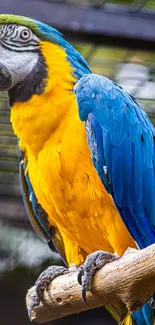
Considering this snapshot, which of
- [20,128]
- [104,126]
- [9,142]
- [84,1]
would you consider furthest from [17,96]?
[9,142]

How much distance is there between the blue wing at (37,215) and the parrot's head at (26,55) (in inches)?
9.1

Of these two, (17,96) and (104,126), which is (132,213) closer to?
(104,126)

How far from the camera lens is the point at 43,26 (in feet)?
7.52

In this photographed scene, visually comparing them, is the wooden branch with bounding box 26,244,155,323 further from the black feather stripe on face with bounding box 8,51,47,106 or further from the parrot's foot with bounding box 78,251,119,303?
the black feather stripe on face with bounding box 8,51,47,106

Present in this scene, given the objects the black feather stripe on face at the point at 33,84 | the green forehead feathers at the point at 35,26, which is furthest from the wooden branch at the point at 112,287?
the green forehead feathers at the point at 35,26

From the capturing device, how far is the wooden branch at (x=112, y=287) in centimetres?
176

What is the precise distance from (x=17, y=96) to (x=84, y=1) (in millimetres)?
610

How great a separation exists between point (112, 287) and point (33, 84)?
0.68 m

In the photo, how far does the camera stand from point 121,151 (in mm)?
2189

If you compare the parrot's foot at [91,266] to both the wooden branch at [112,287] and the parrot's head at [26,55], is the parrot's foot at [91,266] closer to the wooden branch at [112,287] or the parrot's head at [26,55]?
the wooden branch at [112,287]

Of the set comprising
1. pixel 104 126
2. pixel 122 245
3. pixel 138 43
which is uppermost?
pixel 138 43

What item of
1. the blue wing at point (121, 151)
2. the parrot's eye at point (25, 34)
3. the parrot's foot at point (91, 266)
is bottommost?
the parrot's foot at point (91, 266)

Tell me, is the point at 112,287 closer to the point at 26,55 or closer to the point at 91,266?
the point at 91,266

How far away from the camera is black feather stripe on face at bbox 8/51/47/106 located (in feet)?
7.35
